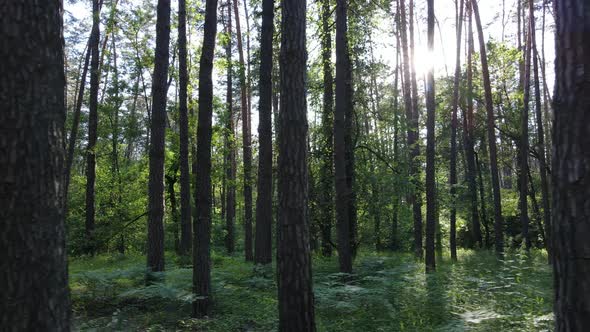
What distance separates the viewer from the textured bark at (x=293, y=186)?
16.7ft

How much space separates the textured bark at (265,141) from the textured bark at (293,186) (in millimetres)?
4949

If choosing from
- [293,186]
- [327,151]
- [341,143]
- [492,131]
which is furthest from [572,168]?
[492,131]

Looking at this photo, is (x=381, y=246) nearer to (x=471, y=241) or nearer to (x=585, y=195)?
(x=471, y=241)

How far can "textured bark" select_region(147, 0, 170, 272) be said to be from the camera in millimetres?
9195

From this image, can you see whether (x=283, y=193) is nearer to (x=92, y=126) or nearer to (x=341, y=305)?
(x=341, y=305)

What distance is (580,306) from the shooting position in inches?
95.7

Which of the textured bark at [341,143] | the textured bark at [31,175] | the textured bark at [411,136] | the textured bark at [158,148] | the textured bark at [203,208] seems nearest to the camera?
the textured bark at [31,175]

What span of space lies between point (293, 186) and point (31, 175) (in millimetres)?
3148

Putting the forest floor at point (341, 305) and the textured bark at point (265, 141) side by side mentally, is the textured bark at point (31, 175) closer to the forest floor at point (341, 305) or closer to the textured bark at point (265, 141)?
the forest floor at point (341, 305)

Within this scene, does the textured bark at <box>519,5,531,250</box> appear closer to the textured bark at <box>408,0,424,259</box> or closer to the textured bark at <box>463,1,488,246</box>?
the textured bark at <box>463,1,488,246</box>

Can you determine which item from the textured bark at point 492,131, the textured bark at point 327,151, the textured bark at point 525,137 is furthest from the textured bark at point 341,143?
the textured bark at point 492,131

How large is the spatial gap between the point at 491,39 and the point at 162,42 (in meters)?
15.3

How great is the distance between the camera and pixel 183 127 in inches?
476

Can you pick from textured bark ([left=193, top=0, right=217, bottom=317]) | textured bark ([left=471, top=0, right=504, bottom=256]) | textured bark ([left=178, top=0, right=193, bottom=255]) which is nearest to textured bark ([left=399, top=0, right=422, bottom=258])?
textured bark ([left=471, top=0, right=504, bottom=256])
